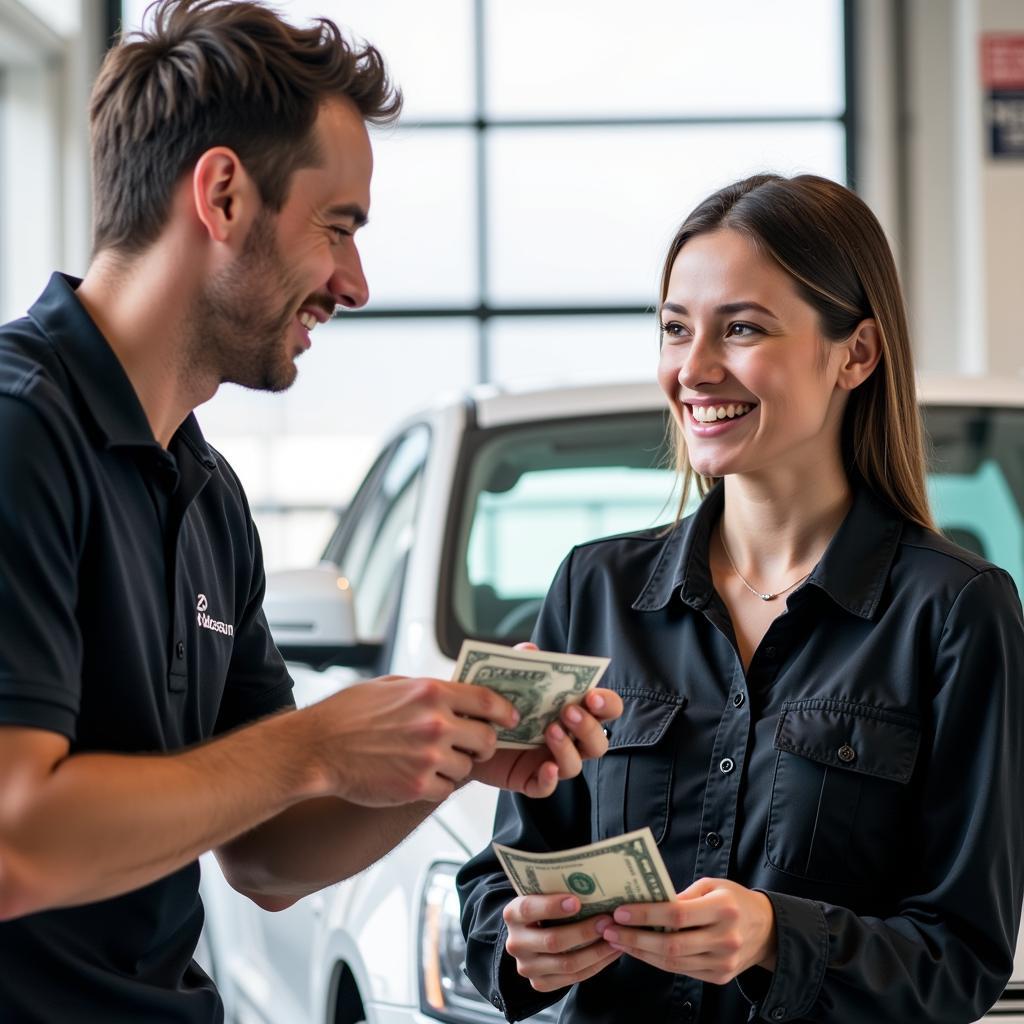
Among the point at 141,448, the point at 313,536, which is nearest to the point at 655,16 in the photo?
the point at 313,536

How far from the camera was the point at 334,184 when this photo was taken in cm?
163

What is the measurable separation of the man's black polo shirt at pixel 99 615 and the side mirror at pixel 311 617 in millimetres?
1138

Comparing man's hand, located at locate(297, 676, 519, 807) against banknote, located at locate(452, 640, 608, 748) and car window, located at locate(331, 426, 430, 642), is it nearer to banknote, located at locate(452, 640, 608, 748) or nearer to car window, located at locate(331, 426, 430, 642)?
banknote, located at locate(452, 640, 608, 748)

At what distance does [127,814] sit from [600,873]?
0.51m

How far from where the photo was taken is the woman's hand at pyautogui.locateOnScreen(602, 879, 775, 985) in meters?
1.59

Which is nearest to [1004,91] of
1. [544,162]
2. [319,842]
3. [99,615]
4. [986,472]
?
[544,162]

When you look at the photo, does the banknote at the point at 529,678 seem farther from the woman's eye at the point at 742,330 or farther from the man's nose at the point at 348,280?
the woman's eye at the point at 742,330

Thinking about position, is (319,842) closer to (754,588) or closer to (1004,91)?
(754,588)

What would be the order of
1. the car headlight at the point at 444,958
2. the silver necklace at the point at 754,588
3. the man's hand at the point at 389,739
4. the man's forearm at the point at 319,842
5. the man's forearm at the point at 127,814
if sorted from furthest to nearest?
the car headlight at the point at 444,958 → the silver necklace at the point at 754,588 → the man's forearm at the point at 319,842 → the man's hand at the point at 389,739 → the man's forearm at the point at 127,814

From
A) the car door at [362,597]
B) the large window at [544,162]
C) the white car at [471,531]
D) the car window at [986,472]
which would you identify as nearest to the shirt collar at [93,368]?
the white car at [471,531]

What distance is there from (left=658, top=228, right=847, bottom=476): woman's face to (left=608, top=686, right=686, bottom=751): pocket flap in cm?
29

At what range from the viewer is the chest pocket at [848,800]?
1755 millimetres

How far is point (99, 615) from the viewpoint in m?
1.49

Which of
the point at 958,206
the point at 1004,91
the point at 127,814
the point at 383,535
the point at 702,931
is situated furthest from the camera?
the point at 958,206
